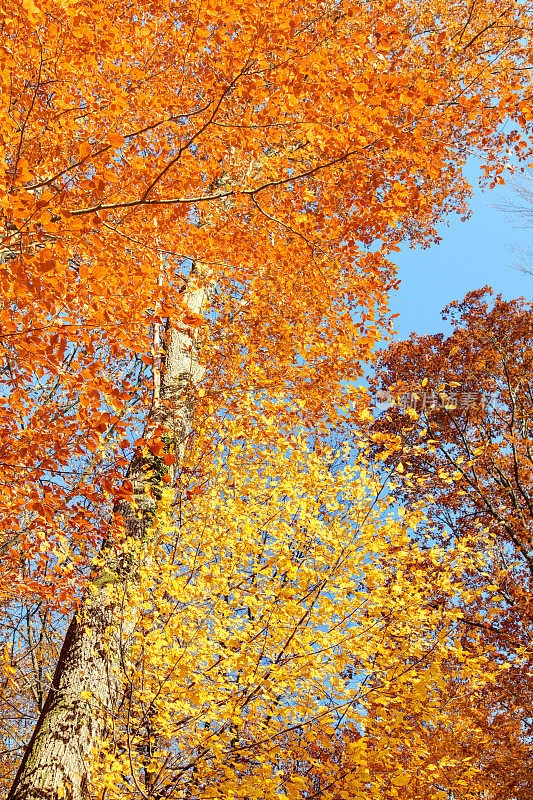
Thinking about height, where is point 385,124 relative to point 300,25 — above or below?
below

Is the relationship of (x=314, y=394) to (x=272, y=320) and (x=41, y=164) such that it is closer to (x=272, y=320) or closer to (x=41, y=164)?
(x=272, y=320)

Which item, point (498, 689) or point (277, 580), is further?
point (498, 689)

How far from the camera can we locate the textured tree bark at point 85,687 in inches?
160

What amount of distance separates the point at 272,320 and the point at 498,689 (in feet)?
26.9

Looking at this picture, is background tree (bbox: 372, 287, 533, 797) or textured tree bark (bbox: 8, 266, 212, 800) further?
background tree (bbox: 372, 287, 533, 797)

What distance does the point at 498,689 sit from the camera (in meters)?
8.91

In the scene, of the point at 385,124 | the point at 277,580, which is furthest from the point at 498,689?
the point at 385,124

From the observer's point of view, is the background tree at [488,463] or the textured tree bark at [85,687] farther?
the background tree at [488,463]

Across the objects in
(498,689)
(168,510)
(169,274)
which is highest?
(169,274)

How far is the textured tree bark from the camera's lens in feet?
13.3

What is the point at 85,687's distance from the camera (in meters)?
4.50

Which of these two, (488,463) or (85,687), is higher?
(488,463)

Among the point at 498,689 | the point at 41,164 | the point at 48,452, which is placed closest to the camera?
the point at 41,164

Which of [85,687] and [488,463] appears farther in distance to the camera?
[488,463]
